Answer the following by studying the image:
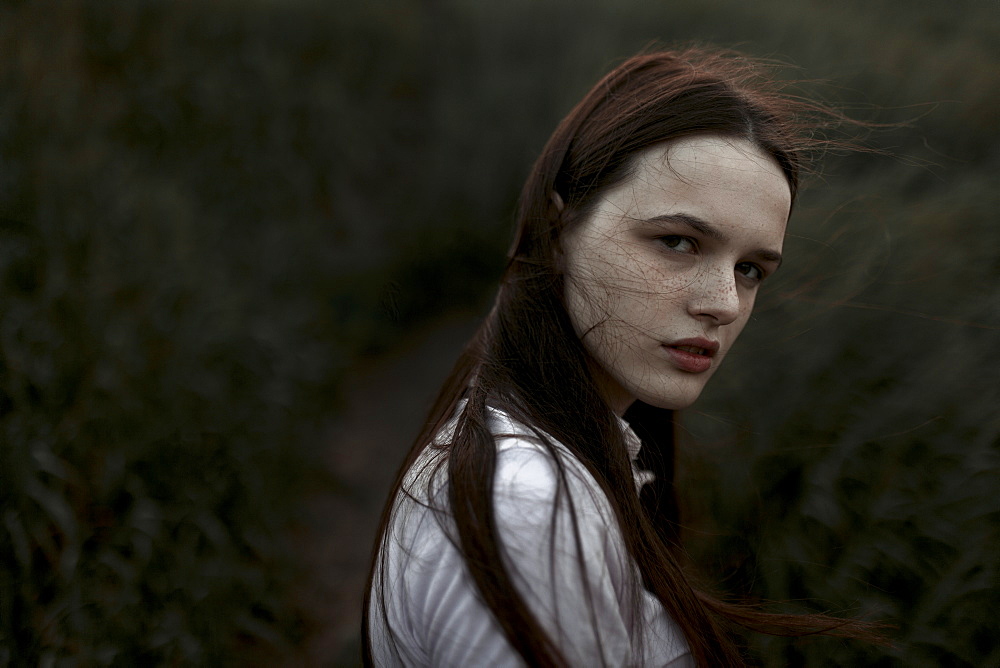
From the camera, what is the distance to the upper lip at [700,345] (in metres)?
1.24

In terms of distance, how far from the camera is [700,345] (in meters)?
1.25

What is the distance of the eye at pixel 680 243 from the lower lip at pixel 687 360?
181 millimetres

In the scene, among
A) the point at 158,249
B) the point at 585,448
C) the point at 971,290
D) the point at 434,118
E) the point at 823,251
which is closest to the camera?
the point at 585,448

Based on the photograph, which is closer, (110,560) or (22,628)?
(22,628)

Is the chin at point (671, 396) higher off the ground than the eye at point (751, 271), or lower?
lower

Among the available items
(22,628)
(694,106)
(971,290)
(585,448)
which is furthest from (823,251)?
(22,628)

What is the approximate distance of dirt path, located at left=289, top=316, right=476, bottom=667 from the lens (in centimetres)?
328

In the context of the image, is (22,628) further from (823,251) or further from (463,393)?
(823,251)

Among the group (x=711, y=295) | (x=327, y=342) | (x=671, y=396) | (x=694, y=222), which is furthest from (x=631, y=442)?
(x=327, y=342)

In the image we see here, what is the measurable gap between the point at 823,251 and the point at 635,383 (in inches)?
80.1

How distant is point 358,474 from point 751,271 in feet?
11.0

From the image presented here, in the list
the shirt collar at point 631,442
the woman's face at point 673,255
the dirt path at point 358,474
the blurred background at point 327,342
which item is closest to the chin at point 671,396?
the woman's face at point 673,255

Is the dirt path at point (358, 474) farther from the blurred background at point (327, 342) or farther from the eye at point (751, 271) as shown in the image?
the eye at point (751, 271)

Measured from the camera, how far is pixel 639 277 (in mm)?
1202
